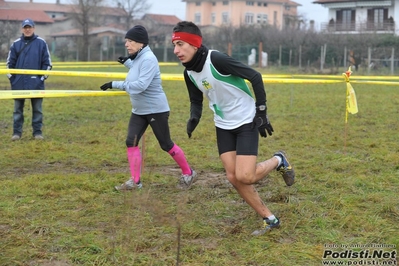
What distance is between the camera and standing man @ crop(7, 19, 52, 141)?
9805 mm

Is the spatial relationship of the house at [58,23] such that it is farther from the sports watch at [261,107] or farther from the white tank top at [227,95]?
the sports watch at [261,107]

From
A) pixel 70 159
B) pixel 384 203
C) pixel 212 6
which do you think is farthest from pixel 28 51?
pixel 212 6

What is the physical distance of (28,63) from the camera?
Answer: 9820 millimetres

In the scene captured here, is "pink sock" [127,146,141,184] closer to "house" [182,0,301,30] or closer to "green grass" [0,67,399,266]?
"green grass" [0,67,399,266]

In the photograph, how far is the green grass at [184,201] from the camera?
4703 mm

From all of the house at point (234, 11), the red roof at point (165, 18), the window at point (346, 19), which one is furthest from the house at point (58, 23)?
the window at point (346, 19)

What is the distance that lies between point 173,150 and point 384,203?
7.70ft

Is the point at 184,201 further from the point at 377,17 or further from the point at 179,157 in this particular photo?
the point at 377,17

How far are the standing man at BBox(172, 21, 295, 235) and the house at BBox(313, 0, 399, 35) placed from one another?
50310 mm

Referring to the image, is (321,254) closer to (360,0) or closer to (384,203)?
(384,203)

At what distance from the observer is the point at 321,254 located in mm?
4691

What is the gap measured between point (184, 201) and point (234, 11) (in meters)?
85.8

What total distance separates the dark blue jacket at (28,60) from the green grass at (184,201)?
36.6 inches

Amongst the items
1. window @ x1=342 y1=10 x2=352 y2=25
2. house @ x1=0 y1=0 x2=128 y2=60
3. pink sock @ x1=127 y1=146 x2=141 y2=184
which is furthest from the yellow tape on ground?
window @ x1=342 y1=10 x2=352 y2=25
